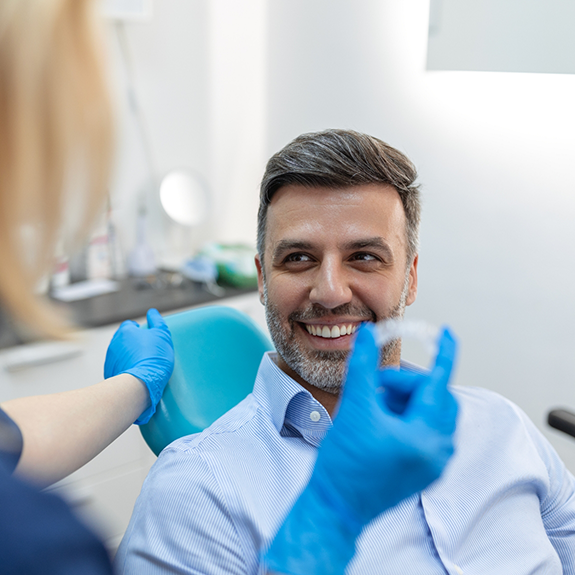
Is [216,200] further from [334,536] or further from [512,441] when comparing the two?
[334,536]

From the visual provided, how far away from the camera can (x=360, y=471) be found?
73cm

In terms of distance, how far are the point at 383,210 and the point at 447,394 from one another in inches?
22.4

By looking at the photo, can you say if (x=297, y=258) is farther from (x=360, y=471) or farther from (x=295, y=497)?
(x=360, y=471)

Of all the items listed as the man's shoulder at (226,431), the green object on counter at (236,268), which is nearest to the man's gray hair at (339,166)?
the man's shoulder at (226,431)

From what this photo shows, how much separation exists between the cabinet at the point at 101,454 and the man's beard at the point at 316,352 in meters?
0.87

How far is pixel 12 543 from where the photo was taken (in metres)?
0.46

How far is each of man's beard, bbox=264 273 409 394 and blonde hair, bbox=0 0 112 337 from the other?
2.35ft

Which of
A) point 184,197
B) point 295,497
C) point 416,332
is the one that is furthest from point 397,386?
point 184,197

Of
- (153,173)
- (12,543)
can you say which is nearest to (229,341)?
(12,543)

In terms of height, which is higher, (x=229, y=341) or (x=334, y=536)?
(x=334, y=536)

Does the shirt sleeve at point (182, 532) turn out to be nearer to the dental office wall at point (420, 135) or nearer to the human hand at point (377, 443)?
the human hand at point (377, 443)

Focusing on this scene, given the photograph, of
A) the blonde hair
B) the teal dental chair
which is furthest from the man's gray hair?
the blonde hair

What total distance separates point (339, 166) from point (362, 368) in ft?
1.85

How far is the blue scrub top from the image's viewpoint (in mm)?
462
